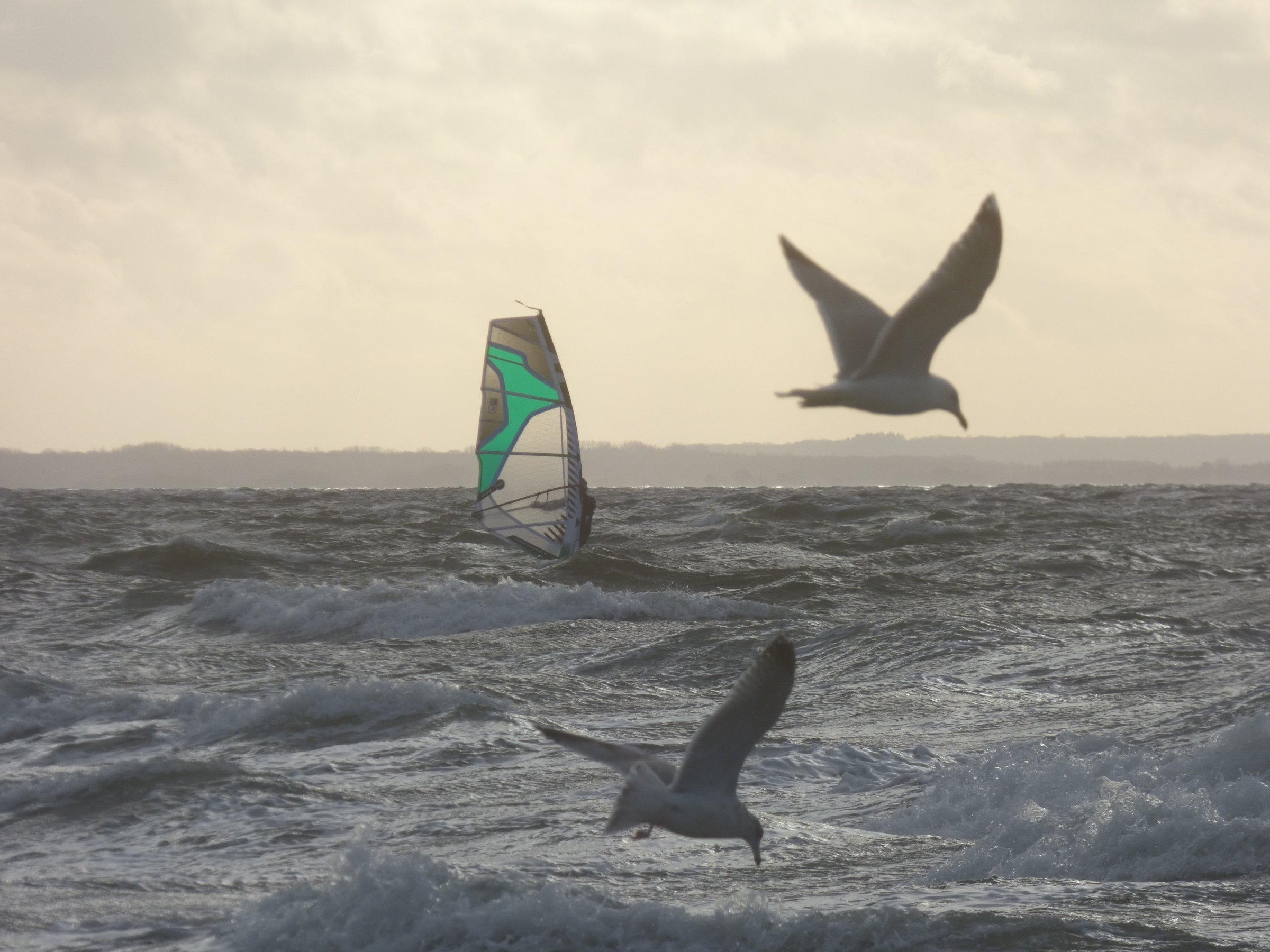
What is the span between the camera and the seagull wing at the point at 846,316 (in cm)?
432

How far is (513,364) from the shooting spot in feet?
74.0

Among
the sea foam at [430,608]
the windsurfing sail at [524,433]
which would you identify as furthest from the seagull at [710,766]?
the windsurfing sail at [524,433]

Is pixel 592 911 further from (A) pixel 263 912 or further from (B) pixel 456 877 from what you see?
(A) pixel 263 912

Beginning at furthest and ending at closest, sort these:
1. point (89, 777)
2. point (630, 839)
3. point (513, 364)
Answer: point (513, 364) < point (89, 777) < point (630, 839)

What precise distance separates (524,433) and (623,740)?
11.7 meters

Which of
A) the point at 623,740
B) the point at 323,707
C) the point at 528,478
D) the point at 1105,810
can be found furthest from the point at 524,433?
the point at 1105,810

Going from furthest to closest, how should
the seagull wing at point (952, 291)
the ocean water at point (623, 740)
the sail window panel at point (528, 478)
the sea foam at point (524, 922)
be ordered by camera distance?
the sail window panel at point (528, 478) < the ocean water at point (623, 740) < the sea foam at point (524, 922) < the seagull wing at point (952, 291)

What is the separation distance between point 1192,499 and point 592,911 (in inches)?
1707

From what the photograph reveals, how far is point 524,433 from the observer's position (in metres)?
22.8

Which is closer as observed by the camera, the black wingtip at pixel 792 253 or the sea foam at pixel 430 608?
the black wingtip at pixel 792 253

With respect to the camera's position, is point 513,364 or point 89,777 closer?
point 89,777

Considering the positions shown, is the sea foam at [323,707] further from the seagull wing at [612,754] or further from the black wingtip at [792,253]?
the black wingtip at [792,253]

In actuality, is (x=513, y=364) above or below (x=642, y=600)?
above

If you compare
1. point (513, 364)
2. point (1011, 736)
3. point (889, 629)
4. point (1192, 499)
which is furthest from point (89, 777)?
point (1192, 499)
